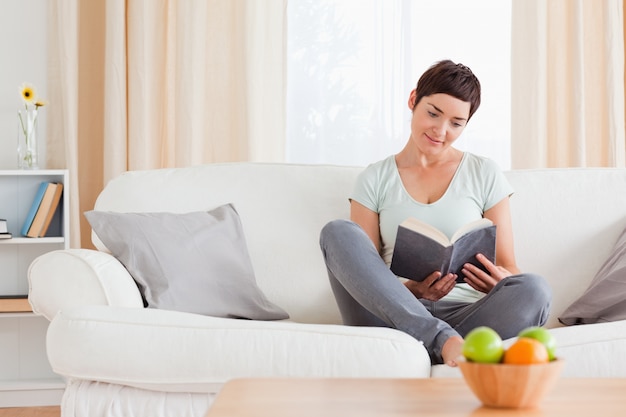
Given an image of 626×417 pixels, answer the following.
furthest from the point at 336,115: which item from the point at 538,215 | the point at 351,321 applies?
the point at 351,321

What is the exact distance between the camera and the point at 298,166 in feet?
8.85

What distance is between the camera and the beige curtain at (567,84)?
3555 mm

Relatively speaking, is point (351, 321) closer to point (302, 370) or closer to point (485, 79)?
point (302, 370)

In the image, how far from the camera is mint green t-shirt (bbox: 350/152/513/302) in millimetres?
2355

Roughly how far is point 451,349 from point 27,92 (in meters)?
2.30

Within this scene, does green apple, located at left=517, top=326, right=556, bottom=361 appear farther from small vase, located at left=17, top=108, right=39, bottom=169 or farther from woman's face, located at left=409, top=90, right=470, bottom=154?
small vase, located at left=17, top=108, right=39, bottom=169

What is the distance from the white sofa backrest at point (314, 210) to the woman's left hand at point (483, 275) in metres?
0.42

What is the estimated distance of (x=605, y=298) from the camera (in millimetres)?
2252

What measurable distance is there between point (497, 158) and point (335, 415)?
273cm

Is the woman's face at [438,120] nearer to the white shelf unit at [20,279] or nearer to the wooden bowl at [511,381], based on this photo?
the wooden bowl at [511,381]

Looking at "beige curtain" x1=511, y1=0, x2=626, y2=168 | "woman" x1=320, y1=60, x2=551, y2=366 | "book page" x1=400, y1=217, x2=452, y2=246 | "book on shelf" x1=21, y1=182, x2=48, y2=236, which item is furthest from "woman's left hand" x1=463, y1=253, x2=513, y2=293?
"book on shelf" x1=21, y1=182, x2=48, y2=236

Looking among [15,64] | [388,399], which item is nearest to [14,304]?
[15,64]

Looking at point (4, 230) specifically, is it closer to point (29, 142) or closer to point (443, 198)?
point (29, 142)

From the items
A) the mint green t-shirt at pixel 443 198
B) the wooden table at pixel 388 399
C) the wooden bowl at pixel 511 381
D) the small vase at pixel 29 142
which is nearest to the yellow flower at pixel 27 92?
the small vase at pixel 29 142
